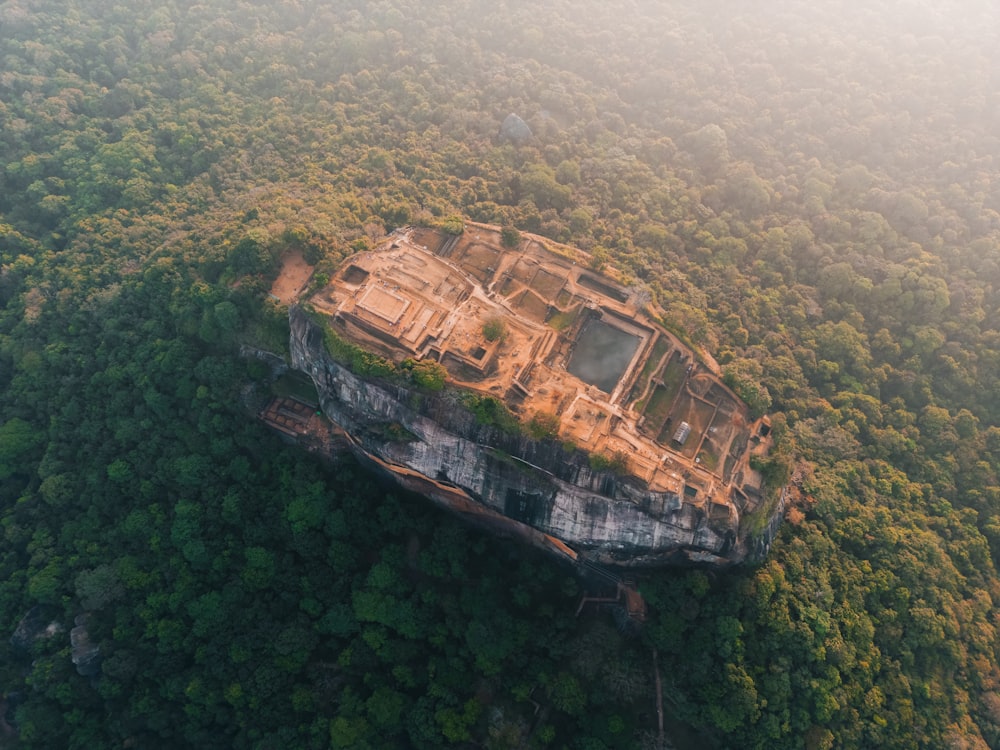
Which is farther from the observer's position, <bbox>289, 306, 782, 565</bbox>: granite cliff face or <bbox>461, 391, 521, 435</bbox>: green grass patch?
<bbox>289, 306, 782, 565</bbox>: granite cliff face

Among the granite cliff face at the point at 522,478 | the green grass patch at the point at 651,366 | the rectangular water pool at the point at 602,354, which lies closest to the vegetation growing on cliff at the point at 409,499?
the green grass patch at the point at 651,366

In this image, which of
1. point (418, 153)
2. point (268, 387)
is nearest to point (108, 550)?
point (268, 387)

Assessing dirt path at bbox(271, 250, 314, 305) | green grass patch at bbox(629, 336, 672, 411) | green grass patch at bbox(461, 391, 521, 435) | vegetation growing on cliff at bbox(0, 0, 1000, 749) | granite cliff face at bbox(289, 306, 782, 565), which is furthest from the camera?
dirt path at bbox(271, 250, 314, 305)

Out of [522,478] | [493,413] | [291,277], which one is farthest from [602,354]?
[291,277]

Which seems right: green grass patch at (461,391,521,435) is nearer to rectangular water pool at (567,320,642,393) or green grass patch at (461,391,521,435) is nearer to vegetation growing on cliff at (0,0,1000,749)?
rectangular water pool at (567,320,642,393)

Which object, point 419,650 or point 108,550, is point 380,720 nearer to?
point 419,650

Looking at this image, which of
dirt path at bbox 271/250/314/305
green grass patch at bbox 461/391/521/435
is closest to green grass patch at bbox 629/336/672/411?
green grass patch at bbox 461/391/521/435
